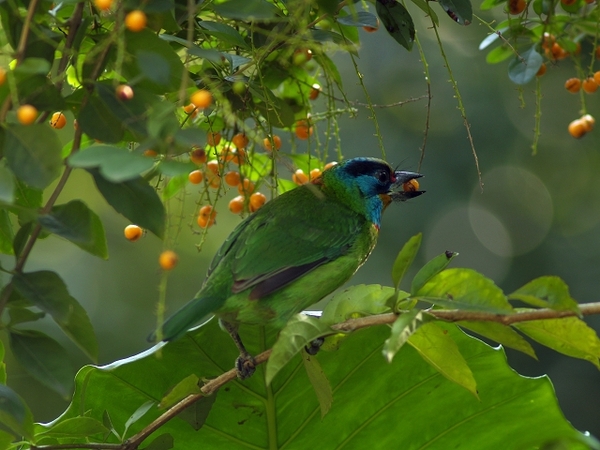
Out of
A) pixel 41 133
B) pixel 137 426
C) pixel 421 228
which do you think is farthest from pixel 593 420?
pixel 41 133

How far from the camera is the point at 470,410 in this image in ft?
6.11

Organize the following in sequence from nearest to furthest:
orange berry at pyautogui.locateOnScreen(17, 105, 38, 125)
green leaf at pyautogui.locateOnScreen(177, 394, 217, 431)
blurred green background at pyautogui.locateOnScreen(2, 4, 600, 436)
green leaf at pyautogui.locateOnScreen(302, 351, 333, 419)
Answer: orange berry at pyautogui.locateOnScreen(17, 105, 38, 125), green leaf at pyautogui.locateOnScreen(302, 351, 333, 419), green leaf at pyautogui.locateOnScreen(177, 394, 217, 431), blurred green background at pyautogui.locateOnScreen(2, 4, 600, 436)

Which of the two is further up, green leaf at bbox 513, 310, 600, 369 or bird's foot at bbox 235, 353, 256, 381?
green leaf at bbox 513, 310, 600, 369

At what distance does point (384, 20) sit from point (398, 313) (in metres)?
0.61

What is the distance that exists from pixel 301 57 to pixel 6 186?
1084 millimetres

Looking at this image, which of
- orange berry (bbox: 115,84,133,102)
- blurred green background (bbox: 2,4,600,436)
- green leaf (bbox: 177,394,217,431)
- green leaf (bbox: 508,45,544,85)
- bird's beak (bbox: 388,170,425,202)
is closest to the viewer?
orange berry (bbox: 115,84,133,102)

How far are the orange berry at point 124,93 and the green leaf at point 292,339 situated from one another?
406 millimetres

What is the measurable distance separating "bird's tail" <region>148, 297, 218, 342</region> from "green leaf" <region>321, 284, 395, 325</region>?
42 cm

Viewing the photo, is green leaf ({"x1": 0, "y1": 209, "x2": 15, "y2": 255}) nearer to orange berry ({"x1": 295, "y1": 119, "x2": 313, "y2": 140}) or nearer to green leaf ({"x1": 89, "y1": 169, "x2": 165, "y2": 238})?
green leaf ({"x1": 89, "y1": 169, "x2": 165, "y2": 238})

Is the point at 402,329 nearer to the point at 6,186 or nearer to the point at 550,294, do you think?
the point at 550,294

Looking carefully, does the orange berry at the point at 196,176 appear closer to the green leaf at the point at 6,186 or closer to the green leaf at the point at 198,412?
the green leaf at the point at 198,412

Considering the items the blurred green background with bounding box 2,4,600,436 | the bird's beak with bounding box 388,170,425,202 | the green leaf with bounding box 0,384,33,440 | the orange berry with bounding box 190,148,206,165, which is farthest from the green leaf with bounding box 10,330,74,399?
the blurred green background with bounding box 2,4,600,436

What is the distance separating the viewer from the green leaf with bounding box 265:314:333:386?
1.19 meters

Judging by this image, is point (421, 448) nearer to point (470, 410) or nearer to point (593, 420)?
point (470, 410)
